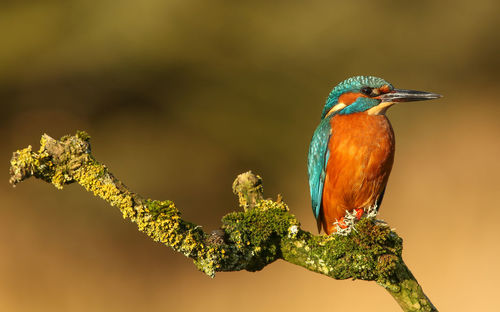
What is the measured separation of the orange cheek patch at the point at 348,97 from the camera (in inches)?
117

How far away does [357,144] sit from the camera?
288 cm

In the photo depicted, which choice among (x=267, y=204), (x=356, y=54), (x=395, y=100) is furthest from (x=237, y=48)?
(x=267, y=204)

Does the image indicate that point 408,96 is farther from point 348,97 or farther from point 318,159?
point 318,159

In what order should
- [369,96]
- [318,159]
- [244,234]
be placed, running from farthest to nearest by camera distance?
[318,159]
[369,96]
[244,234]

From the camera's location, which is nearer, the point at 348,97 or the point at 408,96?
the point at 408,96

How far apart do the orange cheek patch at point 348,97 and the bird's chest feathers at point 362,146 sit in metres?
0.08

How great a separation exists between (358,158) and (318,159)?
0.26 m

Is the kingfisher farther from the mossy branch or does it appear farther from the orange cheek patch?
the mossy branch

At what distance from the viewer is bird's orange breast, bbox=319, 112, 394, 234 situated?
287cm

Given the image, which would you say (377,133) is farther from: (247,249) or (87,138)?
(87,138)

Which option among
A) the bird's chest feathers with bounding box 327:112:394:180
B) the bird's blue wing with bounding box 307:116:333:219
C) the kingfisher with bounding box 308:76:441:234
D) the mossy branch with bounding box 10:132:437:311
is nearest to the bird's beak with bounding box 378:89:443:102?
the kingfisher with bounding box 308:76:441:234

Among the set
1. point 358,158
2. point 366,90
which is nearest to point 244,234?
point 358,158

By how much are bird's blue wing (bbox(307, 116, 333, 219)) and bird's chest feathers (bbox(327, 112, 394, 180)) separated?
0.06 meters

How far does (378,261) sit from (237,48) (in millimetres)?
4195
